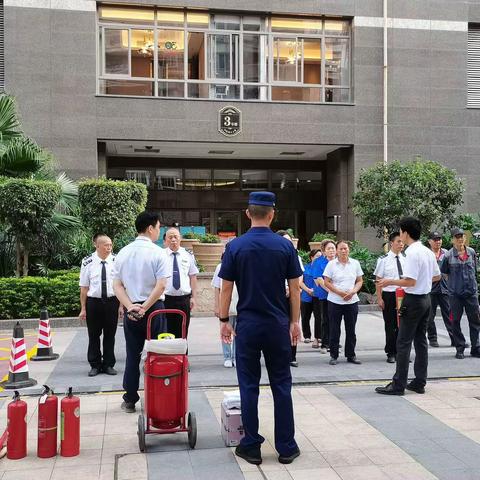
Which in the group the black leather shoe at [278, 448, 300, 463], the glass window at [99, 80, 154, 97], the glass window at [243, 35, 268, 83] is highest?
the glass window at [243, 35, 268, 83]

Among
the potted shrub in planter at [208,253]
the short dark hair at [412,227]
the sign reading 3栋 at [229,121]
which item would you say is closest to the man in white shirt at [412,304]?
the short dark hair at [412,227]

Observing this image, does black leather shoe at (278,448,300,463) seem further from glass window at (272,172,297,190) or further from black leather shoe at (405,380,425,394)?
glass window at (272,172,297,190)

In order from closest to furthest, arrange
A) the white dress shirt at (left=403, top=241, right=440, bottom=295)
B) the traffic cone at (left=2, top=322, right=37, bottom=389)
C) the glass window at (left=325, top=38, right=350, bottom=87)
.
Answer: the white dress shirt at (left=403, top=241, right=440, bottom=295), the traffic cone at (left=2, top=322, right=37, bottom=389), the glass window at (left=325, top=38, right=350, bottom=87)

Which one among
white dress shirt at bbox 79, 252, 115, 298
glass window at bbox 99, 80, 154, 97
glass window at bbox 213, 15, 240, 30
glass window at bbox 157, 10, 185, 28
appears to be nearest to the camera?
white dress shirt at bbox 79, 252, 115, 298

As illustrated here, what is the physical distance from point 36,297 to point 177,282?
5739 mm

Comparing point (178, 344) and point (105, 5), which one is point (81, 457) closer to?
point (178, 344)

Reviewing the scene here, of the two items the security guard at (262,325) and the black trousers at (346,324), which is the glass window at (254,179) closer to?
the black trousers at (346,324)

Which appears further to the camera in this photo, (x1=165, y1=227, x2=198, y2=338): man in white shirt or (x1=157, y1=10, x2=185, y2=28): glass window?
(x1=157, y1=10, x2=185, y2=28): glass window

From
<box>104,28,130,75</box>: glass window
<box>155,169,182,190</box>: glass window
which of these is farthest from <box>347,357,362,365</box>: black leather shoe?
<box>155,169,182,190</box>: glass window

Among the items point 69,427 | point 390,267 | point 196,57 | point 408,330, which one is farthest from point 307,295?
point 196,57

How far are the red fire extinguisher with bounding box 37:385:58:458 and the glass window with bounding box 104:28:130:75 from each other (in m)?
16.3

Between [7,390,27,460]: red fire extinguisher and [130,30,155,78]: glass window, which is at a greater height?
[130,30,155,78]: glass window

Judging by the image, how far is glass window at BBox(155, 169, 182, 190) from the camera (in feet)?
75.5

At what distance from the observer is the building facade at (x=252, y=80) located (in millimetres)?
18812
